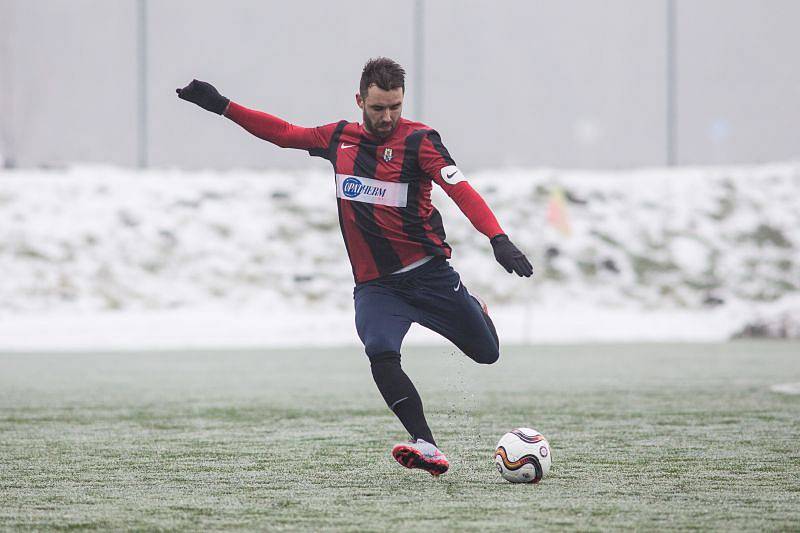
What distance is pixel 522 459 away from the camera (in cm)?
501

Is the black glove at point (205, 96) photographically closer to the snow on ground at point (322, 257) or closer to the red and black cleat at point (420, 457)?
the red and black cleat at point (420, 457)

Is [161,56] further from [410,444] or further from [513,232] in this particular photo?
[410,444]

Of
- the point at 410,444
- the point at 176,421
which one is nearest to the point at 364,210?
the point at 410,444

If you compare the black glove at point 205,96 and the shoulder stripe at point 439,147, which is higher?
the black glove at point 205,96

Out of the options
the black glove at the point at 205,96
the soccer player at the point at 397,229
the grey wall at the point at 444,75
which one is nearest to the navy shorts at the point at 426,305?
the soccer player at the point at 397,229

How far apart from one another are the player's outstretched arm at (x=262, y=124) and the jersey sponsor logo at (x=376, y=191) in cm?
32

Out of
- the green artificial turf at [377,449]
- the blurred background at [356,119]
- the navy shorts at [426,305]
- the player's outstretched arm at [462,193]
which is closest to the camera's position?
the green artificial turf at [377,449]

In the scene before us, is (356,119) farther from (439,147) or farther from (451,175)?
(451,175)

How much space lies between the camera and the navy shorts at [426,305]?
17.9ft

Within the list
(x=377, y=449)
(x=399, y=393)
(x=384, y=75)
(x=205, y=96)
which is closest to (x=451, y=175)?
(x=384, y=75)

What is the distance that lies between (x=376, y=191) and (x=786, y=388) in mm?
5582

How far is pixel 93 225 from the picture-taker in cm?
2353

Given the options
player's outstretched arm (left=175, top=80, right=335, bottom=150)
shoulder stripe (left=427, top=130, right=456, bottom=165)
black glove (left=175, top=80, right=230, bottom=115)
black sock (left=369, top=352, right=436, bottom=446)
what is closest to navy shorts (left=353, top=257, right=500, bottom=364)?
black sock (left=369, top=352, right=436, bottom=446)

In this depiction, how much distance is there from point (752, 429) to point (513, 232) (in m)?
17.5
